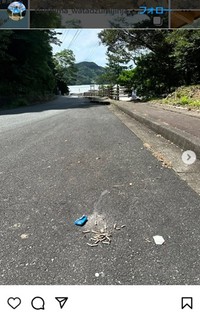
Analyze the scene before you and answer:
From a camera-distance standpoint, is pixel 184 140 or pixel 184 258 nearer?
pixel 184 258

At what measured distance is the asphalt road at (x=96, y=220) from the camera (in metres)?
Result: 1.27

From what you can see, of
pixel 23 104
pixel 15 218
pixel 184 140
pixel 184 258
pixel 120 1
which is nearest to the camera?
pixel 184 258

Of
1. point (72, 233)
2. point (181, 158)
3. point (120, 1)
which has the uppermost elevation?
point (120, 1)

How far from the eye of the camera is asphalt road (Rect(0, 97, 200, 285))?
4.16 ft

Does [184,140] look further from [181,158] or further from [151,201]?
[151,201]

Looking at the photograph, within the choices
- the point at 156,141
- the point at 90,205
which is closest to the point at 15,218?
the point at 90,205

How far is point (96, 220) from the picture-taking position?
5.73 feet

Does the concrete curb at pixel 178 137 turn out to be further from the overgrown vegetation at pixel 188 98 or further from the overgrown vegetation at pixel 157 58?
the overgrown vegetation at pixel 157 58

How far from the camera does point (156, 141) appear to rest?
13.3ft

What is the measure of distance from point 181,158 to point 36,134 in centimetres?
314

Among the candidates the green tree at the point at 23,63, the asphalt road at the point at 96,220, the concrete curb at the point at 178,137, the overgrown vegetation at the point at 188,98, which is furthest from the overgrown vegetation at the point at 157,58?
the asphalt road at the point at 96,220
